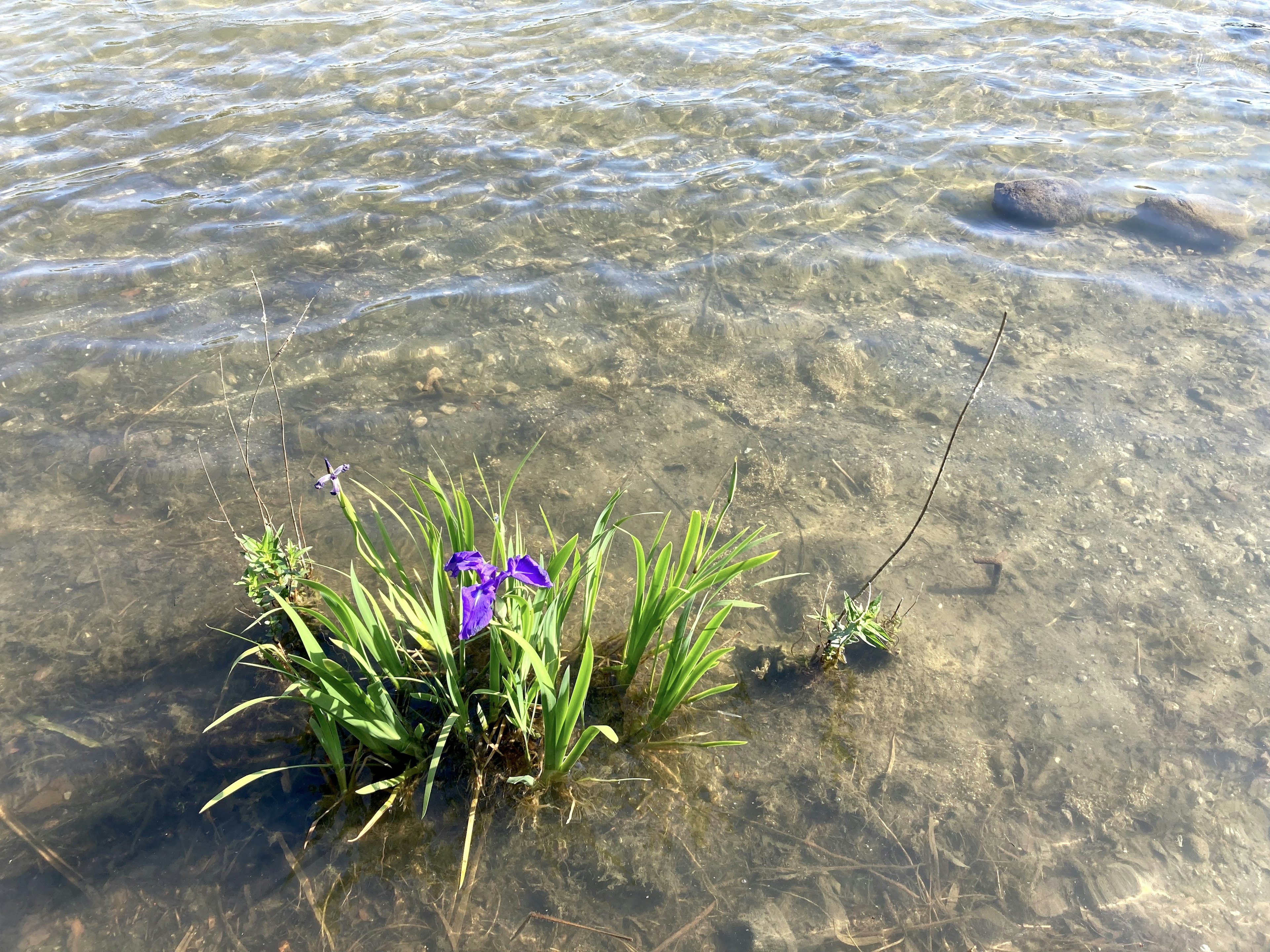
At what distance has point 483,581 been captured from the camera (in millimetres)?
2094

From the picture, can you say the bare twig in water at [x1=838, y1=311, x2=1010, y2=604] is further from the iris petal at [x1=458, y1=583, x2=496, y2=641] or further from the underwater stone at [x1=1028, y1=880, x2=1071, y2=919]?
the iris petal at [x1=458, y1=583, x2=496, y2=641]

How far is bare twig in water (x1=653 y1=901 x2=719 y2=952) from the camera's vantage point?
8.07 ft

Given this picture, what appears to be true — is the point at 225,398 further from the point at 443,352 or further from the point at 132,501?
the point at 443,352

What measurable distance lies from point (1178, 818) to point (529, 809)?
2.23 meters

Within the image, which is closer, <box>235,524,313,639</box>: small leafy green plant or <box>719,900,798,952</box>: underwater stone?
<box>719,900,798,952</box>: underwater stone

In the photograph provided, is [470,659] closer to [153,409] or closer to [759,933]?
[759,933]

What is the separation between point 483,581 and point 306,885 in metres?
1.28

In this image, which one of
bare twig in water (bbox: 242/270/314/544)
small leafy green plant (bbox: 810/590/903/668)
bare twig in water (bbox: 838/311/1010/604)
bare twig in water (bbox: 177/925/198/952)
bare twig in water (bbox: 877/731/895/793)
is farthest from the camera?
bare twig in water (bbox: 242/270/314/544)

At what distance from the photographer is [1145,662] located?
10.8 feet

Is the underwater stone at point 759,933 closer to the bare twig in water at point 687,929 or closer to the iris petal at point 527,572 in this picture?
the bare twig in water at point 687,929

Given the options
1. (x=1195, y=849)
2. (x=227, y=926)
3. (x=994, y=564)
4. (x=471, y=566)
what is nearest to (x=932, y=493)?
(x=994, y=564)

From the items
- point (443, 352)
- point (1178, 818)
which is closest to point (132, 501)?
A: point (443, 352)

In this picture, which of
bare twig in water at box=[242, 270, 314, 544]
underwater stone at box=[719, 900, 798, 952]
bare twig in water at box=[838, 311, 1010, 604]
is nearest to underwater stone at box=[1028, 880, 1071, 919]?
underwater stone at box=[719, 900, 798, 952]

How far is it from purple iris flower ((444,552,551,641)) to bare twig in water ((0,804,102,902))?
1567 mm
